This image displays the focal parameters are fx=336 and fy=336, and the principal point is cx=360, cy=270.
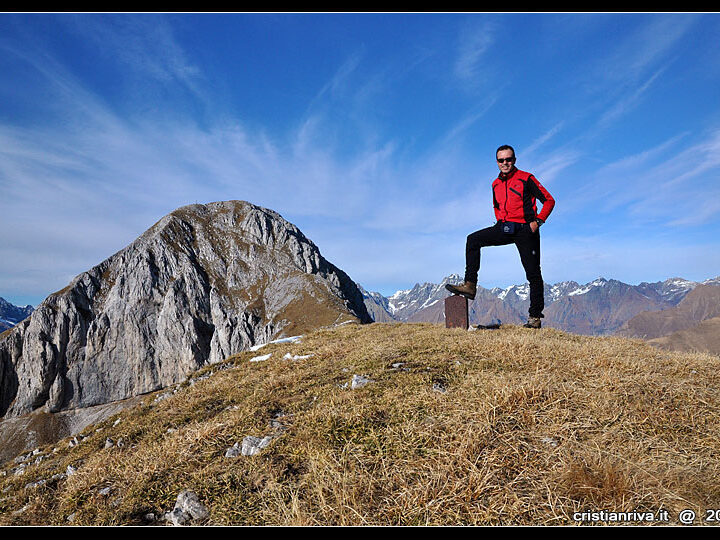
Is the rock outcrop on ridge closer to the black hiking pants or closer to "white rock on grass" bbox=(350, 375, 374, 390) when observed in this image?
the black hiking pants

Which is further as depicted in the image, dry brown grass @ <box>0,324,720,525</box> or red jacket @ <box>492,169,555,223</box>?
red jacket @ <box>492,169,555,223</box>

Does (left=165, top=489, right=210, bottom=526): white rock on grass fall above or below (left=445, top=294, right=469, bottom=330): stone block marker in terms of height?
below

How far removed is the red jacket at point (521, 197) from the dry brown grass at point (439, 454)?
418 centimetres

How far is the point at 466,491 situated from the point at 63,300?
7610 inches

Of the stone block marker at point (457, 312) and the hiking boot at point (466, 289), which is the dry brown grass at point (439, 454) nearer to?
the hiking boot at point (466, 289)

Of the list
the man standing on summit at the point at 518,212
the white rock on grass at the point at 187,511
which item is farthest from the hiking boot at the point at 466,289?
the white rock on grass at the point at 187,511

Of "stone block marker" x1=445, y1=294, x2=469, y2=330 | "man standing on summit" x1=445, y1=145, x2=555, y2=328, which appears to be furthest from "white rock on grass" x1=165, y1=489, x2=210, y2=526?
"stone block marker" x1=445, y1=294, x2=469, y2=330

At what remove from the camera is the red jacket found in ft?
30.8

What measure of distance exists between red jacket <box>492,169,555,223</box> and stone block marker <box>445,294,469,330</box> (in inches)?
152

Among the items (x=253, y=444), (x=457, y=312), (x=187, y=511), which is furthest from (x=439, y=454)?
(x=457, y=312)

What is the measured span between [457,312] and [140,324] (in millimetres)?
165902

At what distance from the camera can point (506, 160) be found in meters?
9.41
